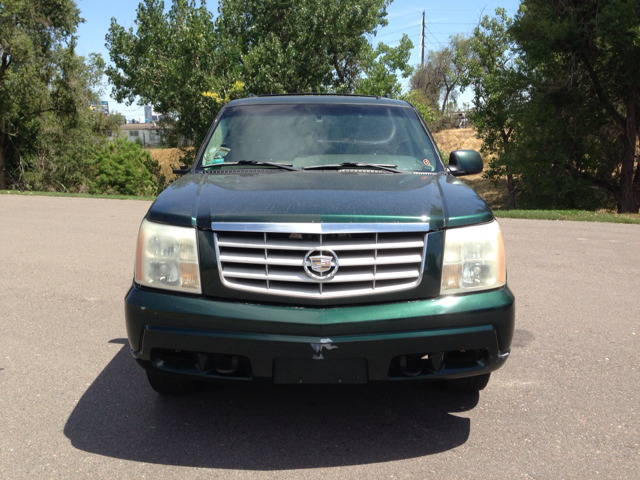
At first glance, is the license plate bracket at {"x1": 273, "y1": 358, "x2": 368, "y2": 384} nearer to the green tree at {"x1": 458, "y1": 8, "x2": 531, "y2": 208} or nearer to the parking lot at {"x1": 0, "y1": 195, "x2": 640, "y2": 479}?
the parking lot at {"x1": 0, "y1": 195, "x2": 640, "y2": 479}

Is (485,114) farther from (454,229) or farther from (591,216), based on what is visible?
(454,229)

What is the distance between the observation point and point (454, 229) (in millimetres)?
3018

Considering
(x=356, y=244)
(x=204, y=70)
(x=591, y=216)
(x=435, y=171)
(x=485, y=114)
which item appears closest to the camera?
(x=356, y=244)

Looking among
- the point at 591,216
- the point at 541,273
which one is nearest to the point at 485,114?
the point at 591,216

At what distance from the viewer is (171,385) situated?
3539 millimetres

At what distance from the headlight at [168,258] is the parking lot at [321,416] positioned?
32.4 inches

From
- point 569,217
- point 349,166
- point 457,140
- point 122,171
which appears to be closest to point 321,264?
point 349,166

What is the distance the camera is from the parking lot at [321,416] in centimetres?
290

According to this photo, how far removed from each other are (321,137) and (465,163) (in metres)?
1.09

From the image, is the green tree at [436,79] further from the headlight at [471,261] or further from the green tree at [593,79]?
the headlight at [471,261]

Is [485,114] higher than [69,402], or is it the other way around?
[485,114]

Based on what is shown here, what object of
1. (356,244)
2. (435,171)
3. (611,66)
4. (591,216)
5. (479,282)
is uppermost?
(611,66)

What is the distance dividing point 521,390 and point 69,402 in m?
2.71

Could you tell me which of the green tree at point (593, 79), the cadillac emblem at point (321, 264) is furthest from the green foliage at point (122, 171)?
the cadillac emblem at point (321, 264)
